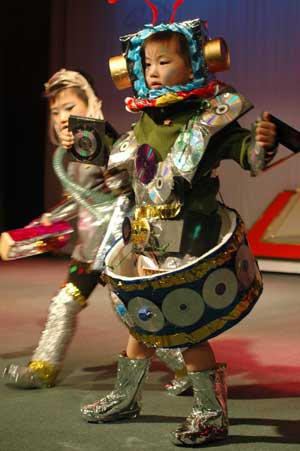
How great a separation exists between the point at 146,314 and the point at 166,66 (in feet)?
2.16

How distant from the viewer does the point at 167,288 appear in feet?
7.50

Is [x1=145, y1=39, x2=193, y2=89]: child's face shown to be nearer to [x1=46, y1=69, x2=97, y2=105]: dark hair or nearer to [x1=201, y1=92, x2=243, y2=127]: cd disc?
[x1=201, y1=92, x2=243, y2=127]: cd disc

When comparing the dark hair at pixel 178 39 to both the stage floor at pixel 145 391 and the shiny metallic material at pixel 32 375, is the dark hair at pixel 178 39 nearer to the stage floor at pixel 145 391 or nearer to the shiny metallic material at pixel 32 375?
the stage floor at pixel 145 391

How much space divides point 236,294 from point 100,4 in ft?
17.1

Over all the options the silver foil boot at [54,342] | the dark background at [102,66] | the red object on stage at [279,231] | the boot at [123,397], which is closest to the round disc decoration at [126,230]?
the boot at [123,397]

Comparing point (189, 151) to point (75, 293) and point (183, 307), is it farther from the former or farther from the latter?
point (75, 293)

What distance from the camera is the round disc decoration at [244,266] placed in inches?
92.0

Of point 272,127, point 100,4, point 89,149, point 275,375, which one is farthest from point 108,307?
point 100,4

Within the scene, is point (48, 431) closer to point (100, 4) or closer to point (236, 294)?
point (236, 294)

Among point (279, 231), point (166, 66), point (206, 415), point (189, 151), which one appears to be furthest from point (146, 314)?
point (279, 231)

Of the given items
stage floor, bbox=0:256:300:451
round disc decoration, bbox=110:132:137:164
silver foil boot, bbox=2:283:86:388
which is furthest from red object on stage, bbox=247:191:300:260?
round disc decoration, bbox=110:132:137:164

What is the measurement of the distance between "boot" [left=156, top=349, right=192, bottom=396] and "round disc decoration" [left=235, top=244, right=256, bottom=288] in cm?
63

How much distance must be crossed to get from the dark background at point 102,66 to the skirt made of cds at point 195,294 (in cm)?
427

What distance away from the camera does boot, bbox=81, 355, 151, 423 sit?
2.54 meters
